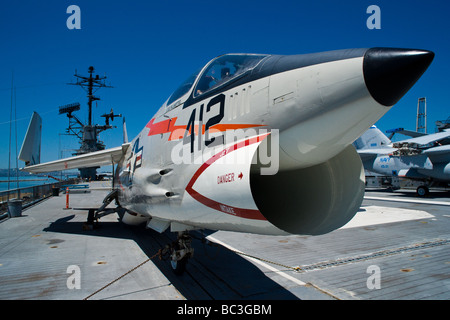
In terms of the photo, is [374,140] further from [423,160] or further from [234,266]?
[234,266]

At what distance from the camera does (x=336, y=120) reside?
96.0 inches

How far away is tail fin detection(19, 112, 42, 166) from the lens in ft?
34.3

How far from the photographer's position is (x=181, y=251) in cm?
491

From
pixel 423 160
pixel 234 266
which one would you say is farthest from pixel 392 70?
pixel 423 160

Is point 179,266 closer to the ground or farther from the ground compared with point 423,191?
farther from the ground

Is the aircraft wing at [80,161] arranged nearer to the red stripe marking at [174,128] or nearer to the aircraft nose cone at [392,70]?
the red stripe marking at [174,128]

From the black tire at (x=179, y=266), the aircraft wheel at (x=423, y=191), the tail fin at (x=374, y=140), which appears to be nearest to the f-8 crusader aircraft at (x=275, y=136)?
the black tire at (x=179, y=266)

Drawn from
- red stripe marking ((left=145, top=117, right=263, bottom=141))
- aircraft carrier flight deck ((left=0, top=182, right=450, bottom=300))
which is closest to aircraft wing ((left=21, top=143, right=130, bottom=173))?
aircraft carrier flight deck ((left=0, top=182, right=450, bottom=300))

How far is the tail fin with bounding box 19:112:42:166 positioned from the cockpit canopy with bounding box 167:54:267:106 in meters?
9.36

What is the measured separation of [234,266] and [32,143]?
9665mm

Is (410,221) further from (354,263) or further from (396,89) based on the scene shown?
(396,89)

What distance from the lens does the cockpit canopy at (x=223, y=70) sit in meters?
3.32

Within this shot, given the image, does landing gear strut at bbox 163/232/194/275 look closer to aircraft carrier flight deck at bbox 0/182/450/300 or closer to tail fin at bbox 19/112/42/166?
aircraft carrier flight deck at bbox 0/182/450/300
